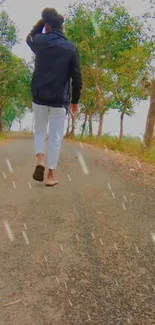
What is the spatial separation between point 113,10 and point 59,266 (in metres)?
26.9

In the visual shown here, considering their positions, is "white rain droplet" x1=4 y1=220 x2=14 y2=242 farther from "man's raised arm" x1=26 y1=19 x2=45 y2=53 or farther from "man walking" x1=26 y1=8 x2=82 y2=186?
"man's raised arm" x1=26 y1=19 x2=45 y2=53

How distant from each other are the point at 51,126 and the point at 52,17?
1.41m

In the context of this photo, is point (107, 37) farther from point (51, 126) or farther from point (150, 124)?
point (51, 126)

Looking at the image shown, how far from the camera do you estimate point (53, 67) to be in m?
4.56

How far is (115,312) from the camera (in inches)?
81.1

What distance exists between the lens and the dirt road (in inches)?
81.0

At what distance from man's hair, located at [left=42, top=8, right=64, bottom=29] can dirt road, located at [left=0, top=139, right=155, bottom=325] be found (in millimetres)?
2272

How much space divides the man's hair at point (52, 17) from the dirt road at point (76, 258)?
2.27 metres

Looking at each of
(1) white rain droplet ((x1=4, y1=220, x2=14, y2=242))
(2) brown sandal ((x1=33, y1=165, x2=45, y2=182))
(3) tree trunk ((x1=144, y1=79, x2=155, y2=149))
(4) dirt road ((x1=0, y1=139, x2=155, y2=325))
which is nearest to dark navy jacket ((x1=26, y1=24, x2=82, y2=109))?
(2) brown sandal ((x1=33, y1=165, x2=45, y2=182))

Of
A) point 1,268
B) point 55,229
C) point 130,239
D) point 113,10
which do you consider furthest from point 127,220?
point 113,10

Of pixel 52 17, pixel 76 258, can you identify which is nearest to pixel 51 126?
pixel 52 17

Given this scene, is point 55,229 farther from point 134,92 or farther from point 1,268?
point 134,92

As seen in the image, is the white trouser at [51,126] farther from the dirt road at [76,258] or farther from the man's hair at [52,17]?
the man's hair at [52,17]

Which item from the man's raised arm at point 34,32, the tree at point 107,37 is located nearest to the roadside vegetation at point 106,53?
the tree at point 107,37
